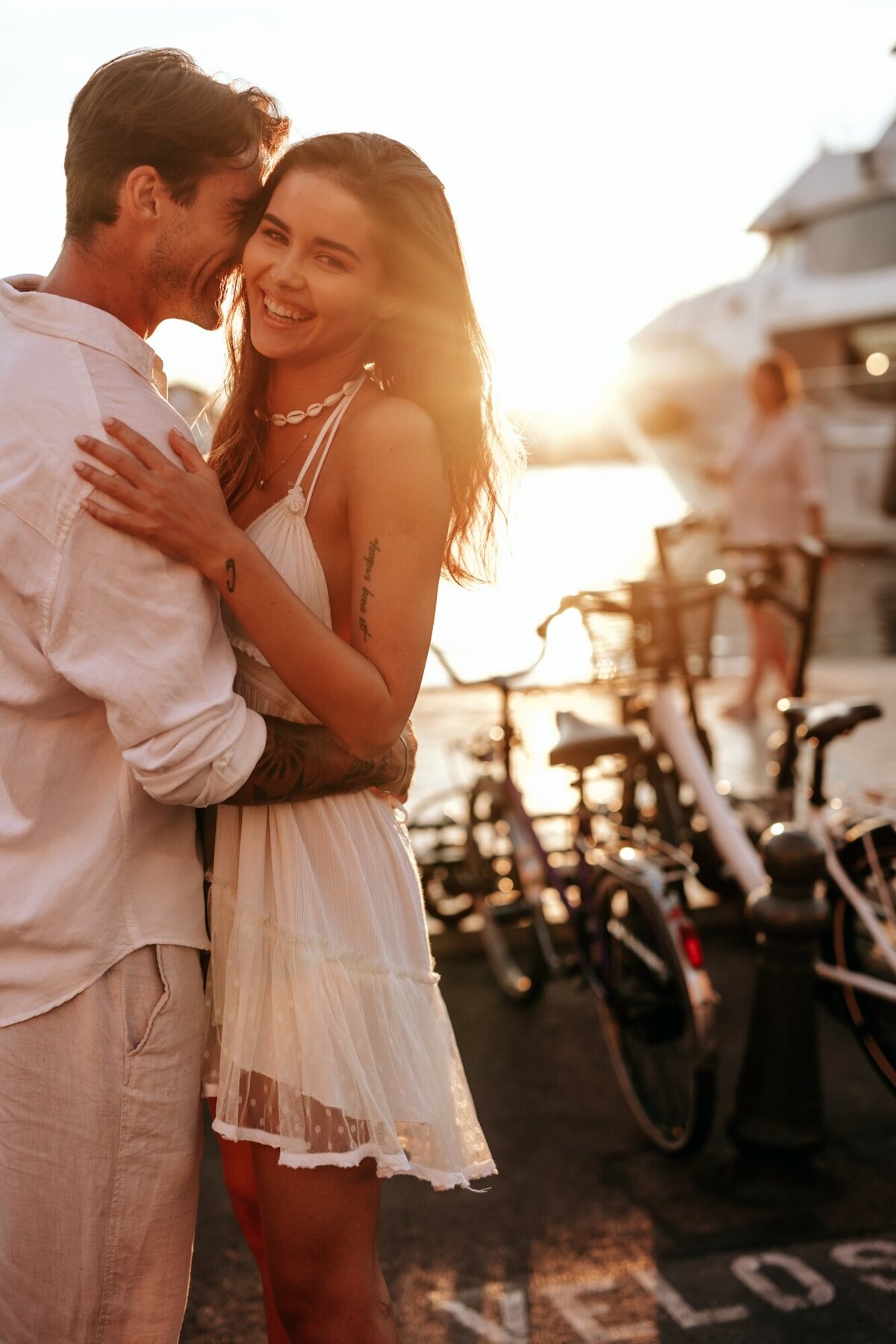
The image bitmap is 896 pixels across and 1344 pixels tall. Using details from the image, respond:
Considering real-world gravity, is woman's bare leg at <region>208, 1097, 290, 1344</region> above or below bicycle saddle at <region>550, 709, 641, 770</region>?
below

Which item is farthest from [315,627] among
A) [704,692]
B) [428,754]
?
[704,692]

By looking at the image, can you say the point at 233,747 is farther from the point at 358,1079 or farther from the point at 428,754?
the point at 428,754

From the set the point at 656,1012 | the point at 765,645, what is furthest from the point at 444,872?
the point at 765,645

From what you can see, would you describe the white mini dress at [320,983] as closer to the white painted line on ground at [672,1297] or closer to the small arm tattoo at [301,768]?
Result: the small arm tattoo at [301,768]

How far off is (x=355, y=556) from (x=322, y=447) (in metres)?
0.20

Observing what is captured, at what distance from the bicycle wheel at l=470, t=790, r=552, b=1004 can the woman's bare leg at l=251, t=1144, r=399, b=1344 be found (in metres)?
2.81

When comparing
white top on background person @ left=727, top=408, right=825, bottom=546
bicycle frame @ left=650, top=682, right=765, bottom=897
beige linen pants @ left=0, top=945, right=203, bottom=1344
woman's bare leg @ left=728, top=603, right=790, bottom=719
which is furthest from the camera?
woman's bare leg @ left=728, top=603, right=790, bottom=719

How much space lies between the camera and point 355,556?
76.9 inches

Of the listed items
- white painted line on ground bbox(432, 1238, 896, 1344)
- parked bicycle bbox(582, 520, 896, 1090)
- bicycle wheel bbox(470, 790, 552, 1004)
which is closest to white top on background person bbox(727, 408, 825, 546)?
parked bicycle bbox(582, 520, 896, 1090)

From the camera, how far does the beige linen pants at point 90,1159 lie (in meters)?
1.76

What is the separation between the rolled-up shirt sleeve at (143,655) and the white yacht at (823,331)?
24.0 metres

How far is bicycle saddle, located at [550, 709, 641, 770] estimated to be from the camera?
167 inches

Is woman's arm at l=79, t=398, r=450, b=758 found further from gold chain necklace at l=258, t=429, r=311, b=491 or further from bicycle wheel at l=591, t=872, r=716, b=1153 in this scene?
bicycle wheel at l=591, t=872, r=716, b=1153

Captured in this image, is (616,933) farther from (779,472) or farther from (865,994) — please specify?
(779,472)
